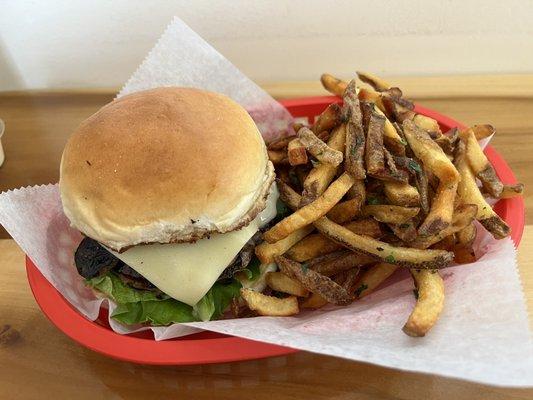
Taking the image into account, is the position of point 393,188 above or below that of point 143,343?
above

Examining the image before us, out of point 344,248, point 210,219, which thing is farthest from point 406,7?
point 210,219

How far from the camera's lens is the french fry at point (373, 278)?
1565mm

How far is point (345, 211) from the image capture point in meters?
1.52

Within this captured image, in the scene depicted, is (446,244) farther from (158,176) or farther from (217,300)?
(158,176)

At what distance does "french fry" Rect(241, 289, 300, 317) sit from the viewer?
4.77ft

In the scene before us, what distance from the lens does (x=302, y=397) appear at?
1.42m

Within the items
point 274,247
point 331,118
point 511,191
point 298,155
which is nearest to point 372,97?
point 331,118

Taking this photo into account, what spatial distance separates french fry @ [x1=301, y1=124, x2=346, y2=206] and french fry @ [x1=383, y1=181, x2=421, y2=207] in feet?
0.53

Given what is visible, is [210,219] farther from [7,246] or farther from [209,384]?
[7,246]

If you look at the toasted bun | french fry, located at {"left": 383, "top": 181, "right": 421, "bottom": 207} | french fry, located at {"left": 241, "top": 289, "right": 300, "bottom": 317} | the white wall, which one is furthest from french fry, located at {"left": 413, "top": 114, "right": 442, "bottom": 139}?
the white wall

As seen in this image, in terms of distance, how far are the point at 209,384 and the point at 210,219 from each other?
17.0 inches

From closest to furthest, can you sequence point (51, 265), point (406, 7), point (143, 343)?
point (143, 343), point (51, 265), point (406, 7)

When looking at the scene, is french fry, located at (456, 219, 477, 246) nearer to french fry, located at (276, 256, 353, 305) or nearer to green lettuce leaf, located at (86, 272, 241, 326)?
french fry, located at (276, 256, 353, 305)

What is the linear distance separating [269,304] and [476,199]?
640 millimetres
